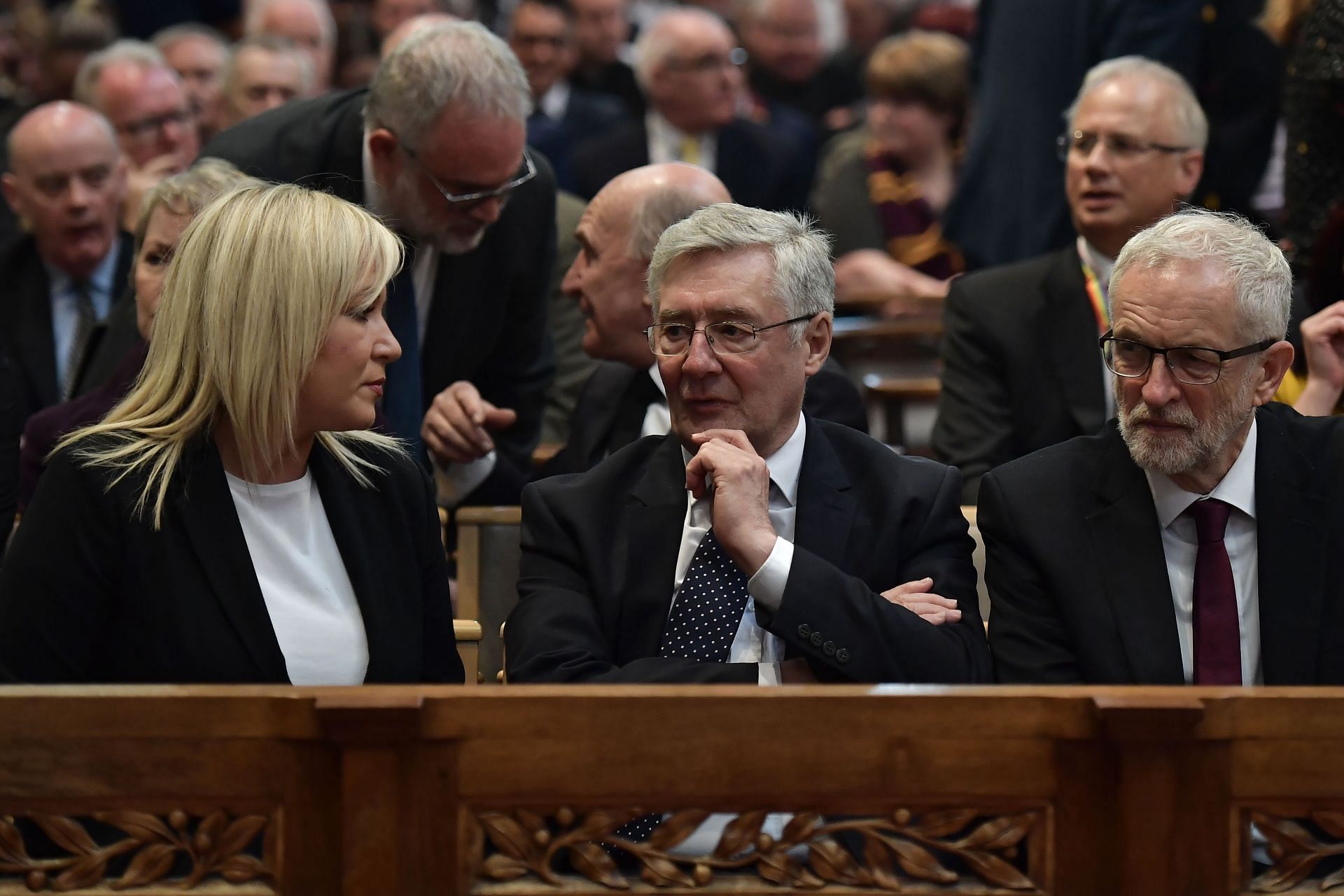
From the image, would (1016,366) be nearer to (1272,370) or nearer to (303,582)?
(1272,370)

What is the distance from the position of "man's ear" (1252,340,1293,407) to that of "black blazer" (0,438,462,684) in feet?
4.68

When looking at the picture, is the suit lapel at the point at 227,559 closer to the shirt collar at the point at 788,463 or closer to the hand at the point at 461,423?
the shirt collar at the point at 788,463

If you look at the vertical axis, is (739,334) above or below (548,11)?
below

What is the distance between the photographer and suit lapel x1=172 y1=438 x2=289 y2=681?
2549 millimetres

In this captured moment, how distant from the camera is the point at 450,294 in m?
4.11

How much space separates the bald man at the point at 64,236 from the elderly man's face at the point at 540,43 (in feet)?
7.39

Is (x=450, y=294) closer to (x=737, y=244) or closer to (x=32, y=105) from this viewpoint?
(x=737, y=244)

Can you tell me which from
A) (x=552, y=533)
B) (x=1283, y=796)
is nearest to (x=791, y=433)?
(x=552, y=533)

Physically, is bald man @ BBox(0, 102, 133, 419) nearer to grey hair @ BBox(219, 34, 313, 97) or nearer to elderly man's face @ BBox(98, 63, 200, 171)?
elderly man's face @ BBox(98, 63, 200, 171)

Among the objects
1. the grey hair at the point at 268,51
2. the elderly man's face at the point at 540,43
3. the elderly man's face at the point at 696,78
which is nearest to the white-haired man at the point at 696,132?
the elderly man's face at the point at 696,78

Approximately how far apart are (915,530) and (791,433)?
263 mm

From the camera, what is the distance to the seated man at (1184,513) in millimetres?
2584

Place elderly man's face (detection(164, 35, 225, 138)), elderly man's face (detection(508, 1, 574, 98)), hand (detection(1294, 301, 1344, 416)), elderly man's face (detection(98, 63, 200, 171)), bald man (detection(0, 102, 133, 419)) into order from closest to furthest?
hand (detection(1294, 301, 1344, 416)) → bald man (detection(0, 102, 133, 419)) → elderly man's face (detection(98, 63, 200, 171)) → elderly man's face (detection(164, 35, 225, 138)) → elderly man's face (detection(508, 1, 574, 98))

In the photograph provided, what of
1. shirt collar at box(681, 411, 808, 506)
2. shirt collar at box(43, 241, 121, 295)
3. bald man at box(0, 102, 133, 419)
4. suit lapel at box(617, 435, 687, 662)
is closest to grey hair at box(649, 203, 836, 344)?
shirt collar at box(681, 411, 808, 506)
